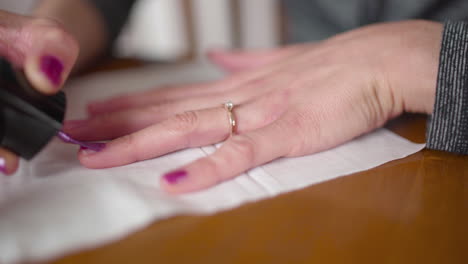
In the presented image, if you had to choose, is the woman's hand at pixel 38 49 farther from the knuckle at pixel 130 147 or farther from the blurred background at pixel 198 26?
the blurred background at pixel 198 26

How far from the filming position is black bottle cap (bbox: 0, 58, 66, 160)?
0.32 m

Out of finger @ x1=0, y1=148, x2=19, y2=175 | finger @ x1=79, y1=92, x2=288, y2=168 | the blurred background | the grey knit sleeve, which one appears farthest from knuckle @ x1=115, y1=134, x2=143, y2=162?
the blurred background

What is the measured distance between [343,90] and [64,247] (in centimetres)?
35

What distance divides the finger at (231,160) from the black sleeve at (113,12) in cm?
66

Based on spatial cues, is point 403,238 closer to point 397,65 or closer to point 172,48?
point 397,65

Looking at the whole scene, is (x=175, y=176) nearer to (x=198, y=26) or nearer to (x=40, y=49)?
(x=40, y=49)

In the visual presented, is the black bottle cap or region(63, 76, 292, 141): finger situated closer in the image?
the black bottle cap

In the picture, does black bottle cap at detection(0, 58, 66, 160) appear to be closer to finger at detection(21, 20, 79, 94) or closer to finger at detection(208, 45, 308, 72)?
finger at detection(21, 20, 79, 94)

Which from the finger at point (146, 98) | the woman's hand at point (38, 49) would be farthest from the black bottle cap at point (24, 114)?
the finger at point (146, 98)

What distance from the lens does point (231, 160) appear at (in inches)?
15.5

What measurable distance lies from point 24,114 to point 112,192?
4.0 inches

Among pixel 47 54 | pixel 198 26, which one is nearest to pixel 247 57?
pixel 47 54

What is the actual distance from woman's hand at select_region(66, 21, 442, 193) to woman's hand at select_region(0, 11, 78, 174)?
0.10m

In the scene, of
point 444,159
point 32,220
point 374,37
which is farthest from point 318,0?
point 32,220
